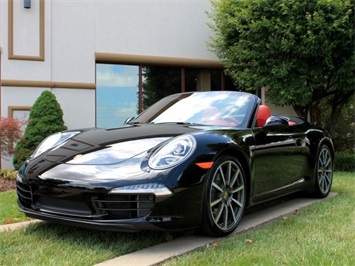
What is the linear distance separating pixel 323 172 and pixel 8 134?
5.50 meters

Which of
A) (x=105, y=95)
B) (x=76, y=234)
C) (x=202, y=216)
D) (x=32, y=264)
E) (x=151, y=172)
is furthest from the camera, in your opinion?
(x=105, y=95)

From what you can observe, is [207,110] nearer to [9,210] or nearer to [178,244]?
[178,244]

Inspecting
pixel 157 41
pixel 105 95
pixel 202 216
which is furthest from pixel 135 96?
pixel 202 216

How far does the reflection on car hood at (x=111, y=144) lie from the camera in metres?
3.35

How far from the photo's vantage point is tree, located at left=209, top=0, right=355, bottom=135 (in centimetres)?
874

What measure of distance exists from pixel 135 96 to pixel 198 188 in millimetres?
8012

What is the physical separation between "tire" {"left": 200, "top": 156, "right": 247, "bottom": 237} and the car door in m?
0.24

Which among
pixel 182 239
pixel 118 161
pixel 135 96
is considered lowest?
pixel 182 239

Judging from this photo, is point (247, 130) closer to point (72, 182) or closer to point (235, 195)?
point (235, 195)

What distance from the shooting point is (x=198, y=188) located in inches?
126

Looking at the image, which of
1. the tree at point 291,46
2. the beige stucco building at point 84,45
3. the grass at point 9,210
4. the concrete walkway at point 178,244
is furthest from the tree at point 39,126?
the tree at point 291,46

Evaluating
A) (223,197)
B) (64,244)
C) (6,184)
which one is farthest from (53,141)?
(6,184)

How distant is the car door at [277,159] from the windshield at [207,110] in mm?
272

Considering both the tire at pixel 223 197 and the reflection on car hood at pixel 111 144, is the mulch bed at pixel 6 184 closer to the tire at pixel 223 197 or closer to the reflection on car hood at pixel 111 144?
the reflection on car hood at pixel 111 144
